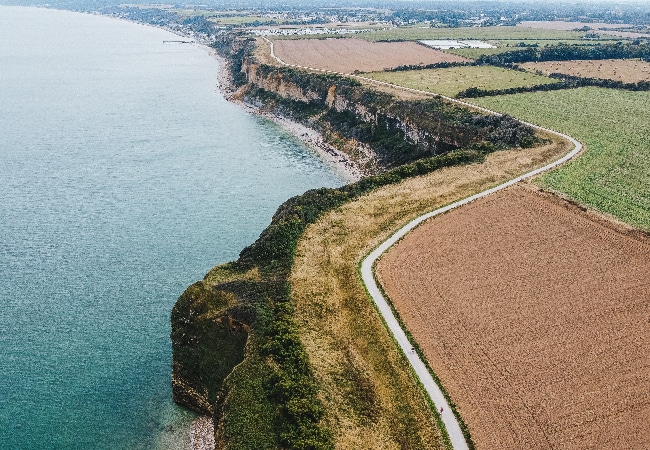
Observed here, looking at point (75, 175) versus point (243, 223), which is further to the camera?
point (75, 175)

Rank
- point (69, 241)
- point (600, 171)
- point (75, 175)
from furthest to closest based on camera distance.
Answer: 1. point (75, 175)
2. point (600, 171)
3. point (69, 241)

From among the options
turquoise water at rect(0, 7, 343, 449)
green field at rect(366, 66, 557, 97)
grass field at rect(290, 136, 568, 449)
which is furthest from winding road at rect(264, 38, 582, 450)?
green field at rect(366, 66, 557, 97)

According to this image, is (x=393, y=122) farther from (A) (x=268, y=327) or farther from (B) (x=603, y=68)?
(B) (x=603, y=68)

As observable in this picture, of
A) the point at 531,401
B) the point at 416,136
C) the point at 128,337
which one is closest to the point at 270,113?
the point at 416,136

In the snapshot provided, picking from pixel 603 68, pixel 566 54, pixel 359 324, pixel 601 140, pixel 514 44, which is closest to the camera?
pixel 359 324

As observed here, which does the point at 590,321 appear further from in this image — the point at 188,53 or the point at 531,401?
the point at 188,53

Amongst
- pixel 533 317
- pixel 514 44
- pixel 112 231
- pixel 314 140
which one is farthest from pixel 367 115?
pixel 514 44

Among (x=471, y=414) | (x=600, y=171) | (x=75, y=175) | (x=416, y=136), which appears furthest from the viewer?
(x=416, y=136)
